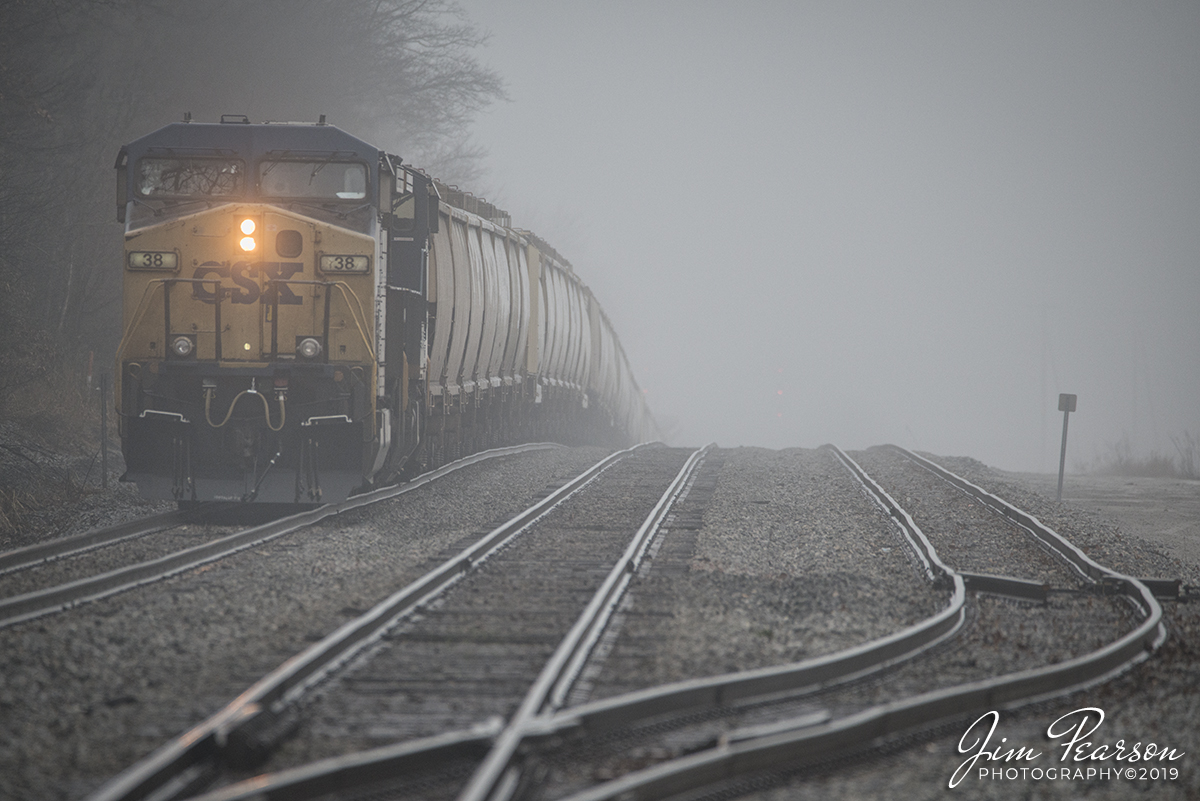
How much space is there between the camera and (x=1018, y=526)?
1079cm

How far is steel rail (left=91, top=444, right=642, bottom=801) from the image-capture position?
342 centimetres

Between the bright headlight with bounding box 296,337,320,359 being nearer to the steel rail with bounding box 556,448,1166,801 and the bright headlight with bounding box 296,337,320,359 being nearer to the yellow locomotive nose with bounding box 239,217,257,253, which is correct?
the yellow locomotive nose with bounding box 239,217,257,253

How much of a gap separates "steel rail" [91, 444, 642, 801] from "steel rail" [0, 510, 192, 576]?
304 cm

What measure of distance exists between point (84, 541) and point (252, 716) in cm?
506

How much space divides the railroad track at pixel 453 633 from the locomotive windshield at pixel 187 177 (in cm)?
432

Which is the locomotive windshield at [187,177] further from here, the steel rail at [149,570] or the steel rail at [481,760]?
the steel rail at [481,760]

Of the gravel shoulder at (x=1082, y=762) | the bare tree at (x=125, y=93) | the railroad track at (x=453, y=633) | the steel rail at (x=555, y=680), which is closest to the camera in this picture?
the steel rail at (x=555, y=680)

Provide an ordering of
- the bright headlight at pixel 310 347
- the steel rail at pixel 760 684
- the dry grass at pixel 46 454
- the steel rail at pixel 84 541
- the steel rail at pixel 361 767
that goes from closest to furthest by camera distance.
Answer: the steel rail at pixel 361 767 < the steel rail at pixel 760 684 < the steel rail at pixel 84 541 < the bright headlight at pixel 310 347 < the dry grass at pixel 46 454

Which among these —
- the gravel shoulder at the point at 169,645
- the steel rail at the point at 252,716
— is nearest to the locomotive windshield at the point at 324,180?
the gravel shoulder at the point at 169,645

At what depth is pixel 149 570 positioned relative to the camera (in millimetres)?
7113

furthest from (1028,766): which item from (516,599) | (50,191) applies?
(50,191)

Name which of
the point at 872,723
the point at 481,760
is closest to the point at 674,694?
the point at 872,723

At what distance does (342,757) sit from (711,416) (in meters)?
93.8

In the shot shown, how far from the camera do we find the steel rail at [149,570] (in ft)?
19.6
